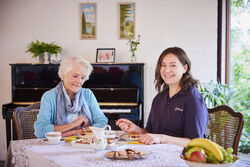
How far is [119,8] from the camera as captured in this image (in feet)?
14.1

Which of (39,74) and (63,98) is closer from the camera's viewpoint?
(63,98)

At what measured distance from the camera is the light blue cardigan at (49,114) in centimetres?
213

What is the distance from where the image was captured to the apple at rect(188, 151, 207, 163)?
1150 millimetres

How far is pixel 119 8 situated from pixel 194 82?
255cm

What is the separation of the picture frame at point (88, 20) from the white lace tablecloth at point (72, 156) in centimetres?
272

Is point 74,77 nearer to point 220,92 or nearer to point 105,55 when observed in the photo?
point 105,55

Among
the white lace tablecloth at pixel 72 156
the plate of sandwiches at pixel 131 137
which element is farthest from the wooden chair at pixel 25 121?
the plate of sandwiches at pixel 131 137

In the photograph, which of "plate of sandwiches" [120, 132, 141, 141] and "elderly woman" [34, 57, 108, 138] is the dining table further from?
"elderly woman" [34, 57, 108, 138]

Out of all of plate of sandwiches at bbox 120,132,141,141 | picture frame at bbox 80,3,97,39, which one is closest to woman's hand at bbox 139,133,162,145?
plate of sandwiches at bbox 120,132,141,141

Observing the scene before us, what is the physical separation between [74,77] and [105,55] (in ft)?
6.08

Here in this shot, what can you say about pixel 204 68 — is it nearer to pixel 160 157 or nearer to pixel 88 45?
pixel 88 45

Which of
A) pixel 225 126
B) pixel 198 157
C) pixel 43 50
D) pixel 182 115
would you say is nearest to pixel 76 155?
pixel 198 157

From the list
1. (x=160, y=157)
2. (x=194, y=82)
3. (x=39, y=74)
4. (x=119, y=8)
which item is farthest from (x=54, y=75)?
(x=160, y=157)

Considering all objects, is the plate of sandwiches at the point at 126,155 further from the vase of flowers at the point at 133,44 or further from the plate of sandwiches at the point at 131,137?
the vase of flowers at the point at 133,44
